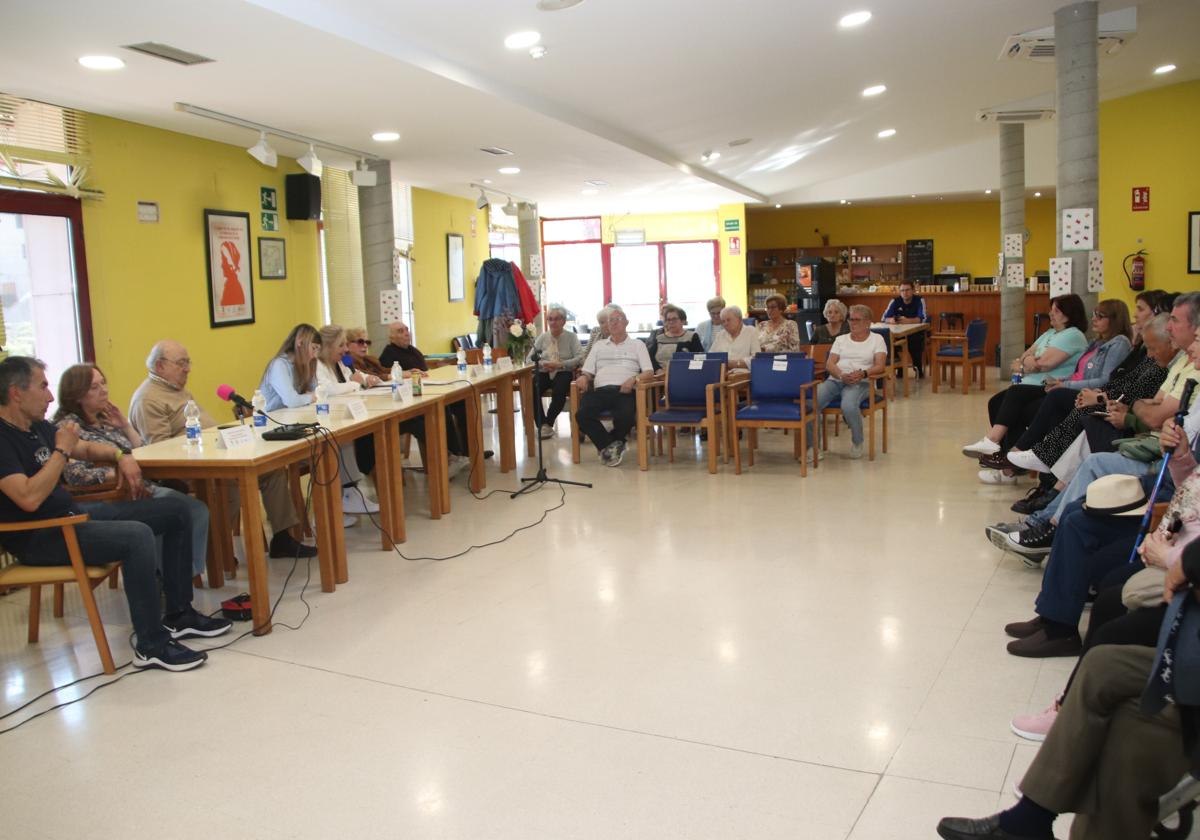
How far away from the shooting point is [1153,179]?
10.4m

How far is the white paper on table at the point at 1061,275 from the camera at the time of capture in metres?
6.45

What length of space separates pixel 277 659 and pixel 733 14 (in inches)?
175

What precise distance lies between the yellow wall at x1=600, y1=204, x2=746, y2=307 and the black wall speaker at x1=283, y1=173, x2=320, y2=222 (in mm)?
9149

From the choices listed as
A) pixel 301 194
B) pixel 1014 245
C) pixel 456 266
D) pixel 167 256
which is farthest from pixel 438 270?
pixel 1014 245

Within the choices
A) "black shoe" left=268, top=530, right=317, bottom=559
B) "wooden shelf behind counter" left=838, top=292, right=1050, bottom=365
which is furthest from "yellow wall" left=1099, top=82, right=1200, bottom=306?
"black shoe" left=268, top=530, right=317, bottom=559

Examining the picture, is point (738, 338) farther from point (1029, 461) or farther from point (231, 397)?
point (231, 397)

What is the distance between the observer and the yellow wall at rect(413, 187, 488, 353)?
12062 mm

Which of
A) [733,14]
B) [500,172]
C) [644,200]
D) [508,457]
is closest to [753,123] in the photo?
[500,172]

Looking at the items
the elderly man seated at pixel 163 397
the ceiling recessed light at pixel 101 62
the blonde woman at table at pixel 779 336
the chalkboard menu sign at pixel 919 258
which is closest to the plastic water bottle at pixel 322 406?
the elderly man seated at pixel 163 397

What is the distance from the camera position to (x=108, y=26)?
4.56 m

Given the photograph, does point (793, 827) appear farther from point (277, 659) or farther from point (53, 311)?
point (53, 311)

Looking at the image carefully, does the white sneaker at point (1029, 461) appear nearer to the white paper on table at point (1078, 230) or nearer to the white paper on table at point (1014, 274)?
the white paper on table at point (1078, 230)

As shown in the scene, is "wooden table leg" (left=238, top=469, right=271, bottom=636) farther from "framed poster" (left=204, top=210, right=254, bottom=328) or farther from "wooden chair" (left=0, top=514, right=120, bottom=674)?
"framed poster" (left=204, top=210, right=254, bottom=328)

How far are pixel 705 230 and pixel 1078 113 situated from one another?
11.1 m
